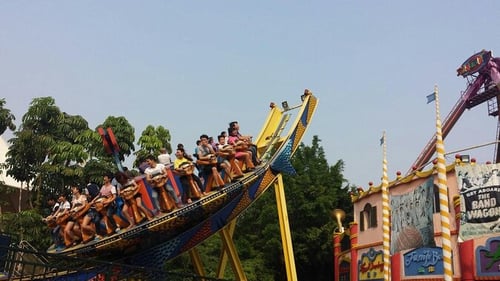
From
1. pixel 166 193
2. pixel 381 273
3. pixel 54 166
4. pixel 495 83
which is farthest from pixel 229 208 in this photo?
pixel 495 83

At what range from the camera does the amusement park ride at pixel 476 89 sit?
911 inches

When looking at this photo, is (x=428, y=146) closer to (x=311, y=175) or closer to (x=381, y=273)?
(x=311, y=175)

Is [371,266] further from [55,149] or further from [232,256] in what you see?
[55,149]

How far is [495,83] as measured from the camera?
22.9 m

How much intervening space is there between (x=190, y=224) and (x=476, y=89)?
1838 centimetres

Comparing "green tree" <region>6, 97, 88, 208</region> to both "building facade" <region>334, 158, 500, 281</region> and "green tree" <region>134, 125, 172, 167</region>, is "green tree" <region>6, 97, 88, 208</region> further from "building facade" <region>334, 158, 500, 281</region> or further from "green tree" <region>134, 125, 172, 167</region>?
"building facade" <region>334, 158, 500, 281</region>

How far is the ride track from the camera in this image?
9133 millimetres

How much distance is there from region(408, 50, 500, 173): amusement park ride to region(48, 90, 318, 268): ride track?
41.7 ft

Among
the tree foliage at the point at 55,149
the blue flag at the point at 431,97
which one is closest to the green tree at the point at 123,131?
the tree foliage at the point at 55,149

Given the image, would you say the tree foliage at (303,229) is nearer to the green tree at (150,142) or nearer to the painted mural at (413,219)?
the green tree at (150,142)

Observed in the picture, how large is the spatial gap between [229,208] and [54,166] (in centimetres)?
935

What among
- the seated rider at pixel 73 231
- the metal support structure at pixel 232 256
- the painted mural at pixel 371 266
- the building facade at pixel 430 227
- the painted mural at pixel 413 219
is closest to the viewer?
the seated rider at pixel 73 231

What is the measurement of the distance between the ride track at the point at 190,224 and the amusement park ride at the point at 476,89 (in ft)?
41.7

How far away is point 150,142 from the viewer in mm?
17828
